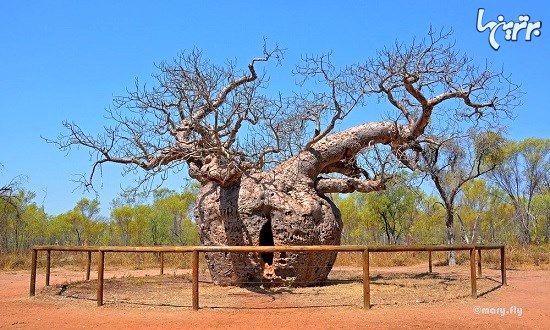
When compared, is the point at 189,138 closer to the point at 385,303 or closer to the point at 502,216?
the point at 385,303

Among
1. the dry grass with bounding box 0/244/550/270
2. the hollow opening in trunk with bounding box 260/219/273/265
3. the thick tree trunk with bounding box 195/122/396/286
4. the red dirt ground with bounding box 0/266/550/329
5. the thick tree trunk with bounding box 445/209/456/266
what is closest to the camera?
the red dirt ground with bounding box 0/266/550/329

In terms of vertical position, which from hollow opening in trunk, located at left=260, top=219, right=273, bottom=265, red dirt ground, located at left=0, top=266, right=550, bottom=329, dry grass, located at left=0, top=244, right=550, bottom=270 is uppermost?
hollow opening in trunk, located at left=260, top=219, right=273, bottom=265

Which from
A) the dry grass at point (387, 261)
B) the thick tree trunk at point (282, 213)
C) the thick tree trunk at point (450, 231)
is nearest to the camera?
the thick tree trunk at point (282, 213)

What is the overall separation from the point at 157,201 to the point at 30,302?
36.3 metres

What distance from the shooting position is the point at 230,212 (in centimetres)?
959

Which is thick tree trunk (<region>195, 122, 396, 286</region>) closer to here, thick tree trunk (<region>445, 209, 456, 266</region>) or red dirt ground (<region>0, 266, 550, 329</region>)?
red dirt ground (<region>0, 266, 550, 329</region>)

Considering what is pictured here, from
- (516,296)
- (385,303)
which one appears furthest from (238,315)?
(516,296)

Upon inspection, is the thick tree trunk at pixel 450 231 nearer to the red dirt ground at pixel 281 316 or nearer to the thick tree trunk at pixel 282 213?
the thick tree trunk at pixel 282 213

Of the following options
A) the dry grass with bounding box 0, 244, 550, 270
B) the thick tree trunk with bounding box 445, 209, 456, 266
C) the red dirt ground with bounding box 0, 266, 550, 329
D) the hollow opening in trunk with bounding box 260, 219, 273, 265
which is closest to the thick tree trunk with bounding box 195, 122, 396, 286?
the hollow opening in trunk with bounding box 260, 219, 273, 265

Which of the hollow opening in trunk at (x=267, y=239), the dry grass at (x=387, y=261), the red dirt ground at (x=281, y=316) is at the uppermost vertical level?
the hollow opening in trunk at (x=267, y=239)

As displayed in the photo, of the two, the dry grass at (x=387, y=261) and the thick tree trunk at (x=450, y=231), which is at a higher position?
the thick tree trunk at (x=450, y=231)

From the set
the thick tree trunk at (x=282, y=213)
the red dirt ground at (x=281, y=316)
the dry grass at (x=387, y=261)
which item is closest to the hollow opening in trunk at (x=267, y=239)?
the thick tree trunk at (x=282, y=213)

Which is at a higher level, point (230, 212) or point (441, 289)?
point (230, 212)

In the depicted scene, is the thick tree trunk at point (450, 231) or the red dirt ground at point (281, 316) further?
the thick tree trunk at point (450, 231)
